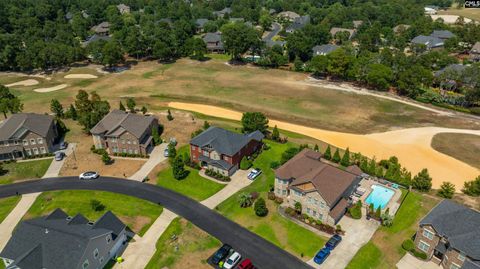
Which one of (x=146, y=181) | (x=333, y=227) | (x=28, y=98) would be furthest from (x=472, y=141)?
(x=28, y=98)

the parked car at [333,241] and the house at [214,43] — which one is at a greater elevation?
the house at [214,43]

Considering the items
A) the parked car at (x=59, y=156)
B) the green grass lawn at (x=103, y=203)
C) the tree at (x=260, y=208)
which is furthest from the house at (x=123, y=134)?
the tree at (x=260, y=208)

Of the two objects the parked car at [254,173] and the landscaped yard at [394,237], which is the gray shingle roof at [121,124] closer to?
the parked car at [254,173]

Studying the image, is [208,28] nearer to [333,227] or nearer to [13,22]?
[13,22]

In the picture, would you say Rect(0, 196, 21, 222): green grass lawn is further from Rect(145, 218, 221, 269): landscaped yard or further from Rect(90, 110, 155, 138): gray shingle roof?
Rect(145, 218, 221, 269): landscaped yard

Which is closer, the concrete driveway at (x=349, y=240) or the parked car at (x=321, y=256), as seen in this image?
the parked car at (x=321, y=256)
